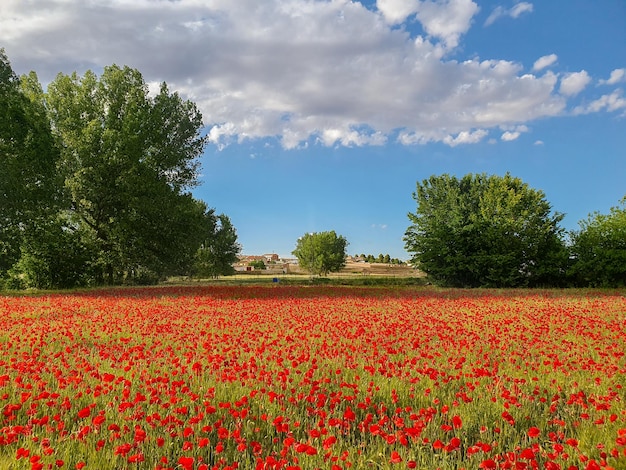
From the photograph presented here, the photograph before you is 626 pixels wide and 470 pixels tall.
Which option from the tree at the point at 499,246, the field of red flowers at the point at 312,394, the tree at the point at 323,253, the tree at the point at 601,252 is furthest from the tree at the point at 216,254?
the field of red flowers at the point at 312,394

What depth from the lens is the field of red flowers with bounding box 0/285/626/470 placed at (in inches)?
Answer: 157

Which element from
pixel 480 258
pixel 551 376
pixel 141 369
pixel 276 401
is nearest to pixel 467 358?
pixel 551 376

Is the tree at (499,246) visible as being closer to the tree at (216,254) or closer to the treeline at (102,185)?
the treeline at (102,185)

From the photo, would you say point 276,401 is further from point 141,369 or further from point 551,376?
point 551,376

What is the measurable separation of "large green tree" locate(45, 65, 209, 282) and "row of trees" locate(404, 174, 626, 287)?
2263 centimetres

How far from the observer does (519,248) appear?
3891cm

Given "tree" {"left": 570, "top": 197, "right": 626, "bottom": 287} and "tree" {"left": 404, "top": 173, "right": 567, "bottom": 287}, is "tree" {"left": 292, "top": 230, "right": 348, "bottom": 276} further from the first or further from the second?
"tree" {"left": 570, "top": 197, "right": 626, "bottom": 287}

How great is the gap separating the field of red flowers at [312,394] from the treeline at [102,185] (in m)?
19.0

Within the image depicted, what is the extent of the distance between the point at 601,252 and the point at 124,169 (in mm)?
38010

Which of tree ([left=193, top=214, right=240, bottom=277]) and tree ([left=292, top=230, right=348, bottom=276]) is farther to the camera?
tree ([left=292, top=230, right=348, bottom=276])

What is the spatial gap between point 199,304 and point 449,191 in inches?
1841

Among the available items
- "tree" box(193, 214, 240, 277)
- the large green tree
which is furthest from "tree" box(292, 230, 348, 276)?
the large green tree

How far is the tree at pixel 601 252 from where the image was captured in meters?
34.4

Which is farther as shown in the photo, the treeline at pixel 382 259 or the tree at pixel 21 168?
the treeline at pixel 382 259
